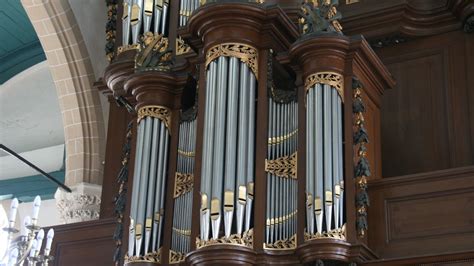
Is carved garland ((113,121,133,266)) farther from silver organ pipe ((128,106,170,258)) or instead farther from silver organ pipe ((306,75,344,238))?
silver organ pipe ((306,75,344,238))

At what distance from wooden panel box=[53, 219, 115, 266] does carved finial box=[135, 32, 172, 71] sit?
1.96 meters

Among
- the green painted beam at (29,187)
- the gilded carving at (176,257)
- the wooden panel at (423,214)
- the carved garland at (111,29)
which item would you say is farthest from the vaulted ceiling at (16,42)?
the wooden panel at (423,214)

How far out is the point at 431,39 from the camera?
12172 mm

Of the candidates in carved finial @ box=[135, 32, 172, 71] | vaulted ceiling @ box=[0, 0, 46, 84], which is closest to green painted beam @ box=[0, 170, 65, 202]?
vaulted ceiling @ box=[0, 0, 46, 84]

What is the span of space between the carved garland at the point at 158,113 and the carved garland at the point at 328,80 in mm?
1905

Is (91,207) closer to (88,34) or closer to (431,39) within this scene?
(88,34)

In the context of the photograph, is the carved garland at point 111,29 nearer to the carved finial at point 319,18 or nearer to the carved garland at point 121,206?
the carved garland at point 121,206

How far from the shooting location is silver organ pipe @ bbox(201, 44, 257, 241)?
10.1 metres

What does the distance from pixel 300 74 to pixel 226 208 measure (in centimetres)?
171

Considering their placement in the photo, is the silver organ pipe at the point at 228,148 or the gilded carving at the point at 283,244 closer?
the gilded carving at the point at 283,244

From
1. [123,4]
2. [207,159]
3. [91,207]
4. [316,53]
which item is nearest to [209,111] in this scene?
[207,159]

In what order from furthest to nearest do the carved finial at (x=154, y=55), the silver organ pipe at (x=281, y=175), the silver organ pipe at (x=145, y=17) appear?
the silver organ pipe at (x=145, y=17), the carved finial at (x=154, y=55), the silver organ pipe at (x=281, y=175)

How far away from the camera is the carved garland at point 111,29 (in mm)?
14148

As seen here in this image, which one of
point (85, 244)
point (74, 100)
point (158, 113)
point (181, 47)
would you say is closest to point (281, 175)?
point (158, 113)
